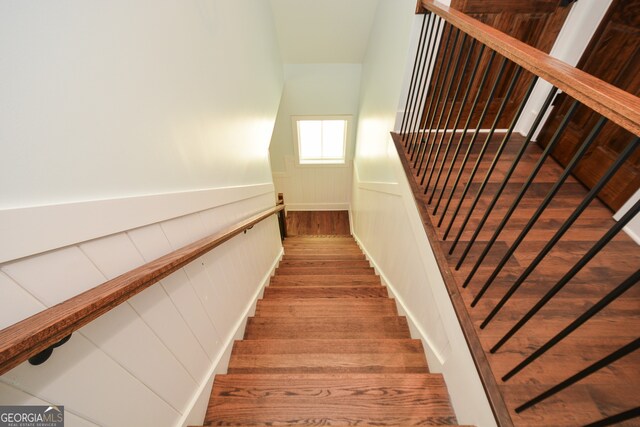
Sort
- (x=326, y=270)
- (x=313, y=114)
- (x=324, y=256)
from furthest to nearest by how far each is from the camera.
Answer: (x=313, y=114), (x=324, y=256), (x=326, y=270)

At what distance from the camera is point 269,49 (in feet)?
9.33

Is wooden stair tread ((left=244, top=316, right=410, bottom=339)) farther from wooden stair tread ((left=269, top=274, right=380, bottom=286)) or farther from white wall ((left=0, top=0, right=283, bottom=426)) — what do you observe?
wooden stair tread ((left=269, top=274, right=380, bottom=286))

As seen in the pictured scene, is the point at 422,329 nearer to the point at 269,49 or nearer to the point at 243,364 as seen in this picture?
the point at 243,364

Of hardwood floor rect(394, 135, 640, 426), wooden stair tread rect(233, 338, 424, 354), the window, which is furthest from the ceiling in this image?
wooden stair tread rect(233, 338, 424, 354)

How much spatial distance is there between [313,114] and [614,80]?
3.84 meters

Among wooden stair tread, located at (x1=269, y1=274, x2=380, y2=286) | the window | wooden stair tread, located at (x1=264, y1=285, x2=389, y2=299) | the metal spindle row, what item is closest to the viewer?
the metal spindle row

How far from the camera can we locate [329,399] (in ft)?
3.98

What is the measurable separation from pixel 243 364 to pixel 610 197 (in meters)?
2.56

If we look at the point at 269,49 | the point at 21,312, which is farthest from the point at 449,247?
the point at 269,49

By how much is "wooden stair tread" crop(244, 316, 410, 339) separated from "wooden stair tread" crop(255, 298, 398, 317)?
7 centimetres

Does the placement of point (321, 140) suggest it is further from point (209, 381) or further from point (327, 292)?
point (209, 381)

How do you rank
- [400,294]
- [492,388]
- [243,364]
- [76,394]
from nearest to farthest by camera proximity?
1. [76,394]
2. [492,388]
3. [243,364]
4. [400,294]

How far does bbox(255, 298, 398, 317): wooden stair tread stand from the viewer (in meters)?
1.89
